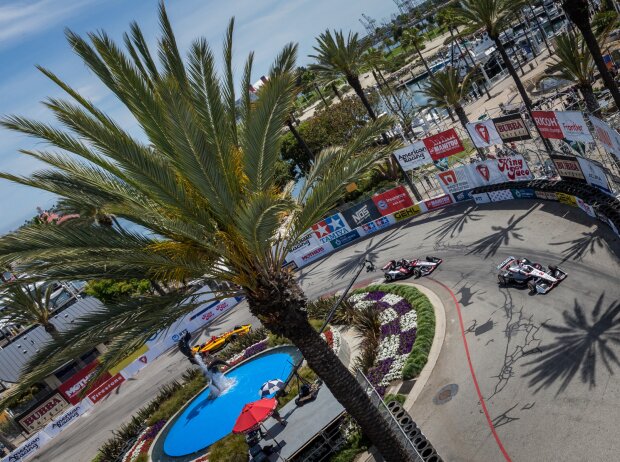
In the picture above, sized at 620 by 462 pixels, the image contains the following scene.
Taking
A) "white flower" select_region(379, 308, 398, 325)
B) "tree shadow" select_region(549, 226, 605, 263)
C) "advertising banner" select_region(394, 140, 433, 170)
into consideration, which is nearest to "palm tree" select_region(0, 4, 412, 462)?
"white flower" select_region(379, 308, 398, 325)

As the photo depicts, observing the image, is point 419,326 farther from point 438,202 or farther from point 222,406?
point 438,202

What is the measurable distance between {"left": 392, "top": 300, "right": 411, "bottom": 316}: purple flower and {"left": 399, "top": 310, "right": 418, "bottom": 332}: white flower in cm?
42

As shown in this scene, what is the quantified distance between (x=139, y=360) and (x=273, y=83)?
33.6m

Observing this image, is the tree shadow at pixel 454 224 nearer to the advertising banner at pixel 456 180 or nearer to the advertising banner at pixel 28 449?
the advertising banner at pixel 456 180

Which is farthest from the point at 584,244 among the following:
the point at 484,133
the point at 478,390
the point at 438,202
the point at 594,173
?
the point at 438,202

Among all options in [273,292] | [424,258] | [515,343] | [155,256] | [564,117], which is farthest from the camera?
[424,258]

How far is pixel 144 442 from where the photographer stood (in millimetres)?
26281

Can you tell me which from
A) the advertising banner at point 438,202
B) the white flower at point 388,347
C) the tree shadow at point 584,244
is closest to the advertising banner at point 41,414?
the white flower at point 388,347

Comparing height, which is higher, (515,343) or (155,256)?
(155,256)

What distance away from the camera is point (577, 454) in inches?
524

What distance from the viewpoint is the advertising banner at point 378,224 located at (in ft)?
133

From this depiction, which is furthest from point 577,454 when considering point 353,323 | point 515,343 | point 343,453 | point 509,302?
point 353,323

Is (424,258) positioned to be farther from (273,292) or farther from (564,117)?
(273,292)

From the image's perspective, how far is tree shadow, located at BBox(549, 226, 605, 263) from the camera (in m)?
22.2
